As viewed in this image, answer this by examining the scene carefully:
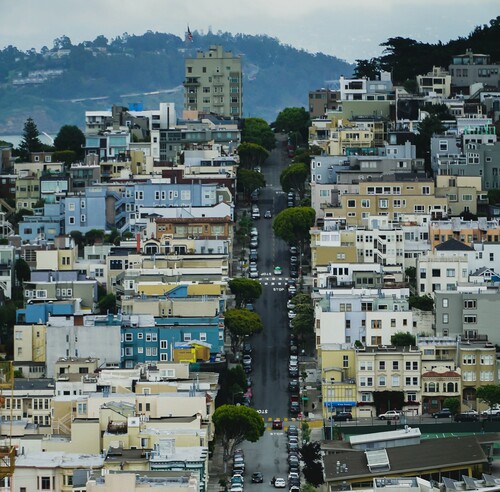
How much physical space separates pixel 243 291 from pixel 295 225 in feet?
28.0

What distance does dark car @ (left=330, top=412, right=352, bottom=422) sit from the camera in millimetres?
89188

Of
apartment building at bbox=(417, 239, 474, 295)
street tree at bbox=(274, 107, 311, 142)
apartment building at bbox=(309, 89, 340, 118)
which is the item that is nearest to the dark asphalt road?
apartment building at bbox=(417, 239, 474, 295)

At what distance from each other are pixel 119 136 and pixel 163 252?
2274cm

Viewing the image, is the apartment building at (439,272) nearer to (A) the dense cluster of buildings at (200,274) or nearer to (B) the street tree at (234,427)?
(A) the dense cluster of buildings at (200,274)

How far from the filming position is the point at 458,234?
349 feet

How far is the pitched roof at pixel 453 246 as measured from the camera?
10294cm

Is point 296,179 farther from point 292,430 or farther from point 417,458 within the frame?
point 417,458

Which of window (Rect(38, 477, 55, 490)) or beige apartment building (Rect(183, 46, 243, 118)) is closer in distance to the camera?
window (Rect(38, 477, 55, 490))

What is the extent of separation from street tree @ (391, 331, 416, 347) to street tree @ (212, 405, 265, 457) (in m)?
9.68

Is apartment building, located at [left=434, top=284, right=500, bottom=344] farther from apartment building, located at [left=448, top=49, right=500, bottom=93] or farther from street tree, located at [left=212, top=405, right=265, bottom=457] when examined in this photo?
apartment building, located at [left=448, top=49, right=500, bottom=93]

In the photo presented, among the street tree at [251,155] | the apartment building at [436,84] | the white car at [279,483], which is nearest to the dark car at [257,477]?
the white car at [279,483]

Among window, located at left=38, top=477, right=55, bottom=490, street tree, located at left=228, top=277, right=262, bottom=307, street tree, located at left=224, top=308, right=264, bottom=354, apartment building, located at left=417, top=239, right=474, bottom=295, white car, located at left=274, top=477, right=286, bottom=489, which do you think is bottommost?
white car, located at left=274, top=477, right=286, bottom=489

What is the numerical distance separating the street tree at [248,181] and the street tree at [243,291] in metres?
19.2

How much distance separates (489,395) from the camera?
8975 cm
